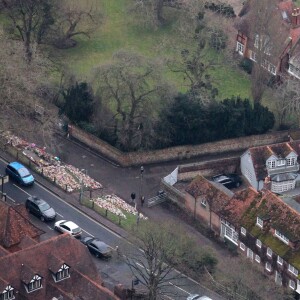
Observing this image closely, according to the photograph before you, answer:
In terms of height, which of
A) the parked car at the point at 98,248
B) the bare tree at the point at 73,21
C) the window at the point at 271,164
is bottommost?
the parked car at the point at 98,248

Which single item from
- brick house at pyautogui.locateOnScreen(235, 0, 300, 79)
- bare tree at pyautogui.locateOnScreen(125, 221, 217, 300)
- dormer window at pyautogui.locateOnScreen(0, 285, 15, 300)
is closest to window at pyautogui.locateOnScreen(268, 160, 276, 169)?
brick house at pyautogui.locateOnScreen(235, 0, 300, 79)

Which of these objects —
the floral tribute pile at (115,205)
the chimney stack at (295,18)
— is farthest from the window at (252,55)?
the floral tribute pile at (115,205)

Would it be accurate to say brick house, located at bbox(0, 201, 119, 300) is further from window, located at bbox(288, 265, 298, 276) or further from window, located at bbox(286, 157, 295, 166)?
window, located at bbox(286, 157, 295, 166)

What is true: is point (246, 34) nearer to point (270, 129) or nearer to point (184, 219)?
point (270, 129)

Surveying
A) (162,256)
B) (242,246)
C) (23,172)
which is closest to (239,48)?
(242,246)

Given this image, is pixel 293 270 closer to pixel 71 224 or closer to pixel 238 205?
pixel 238 205

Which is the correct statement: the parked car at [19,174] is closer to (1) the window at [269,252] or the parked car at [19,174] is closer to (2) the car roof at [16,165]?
(2) the car roof at [16,165]
